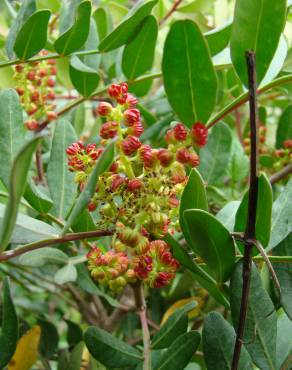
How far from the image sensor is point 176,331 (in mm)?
700

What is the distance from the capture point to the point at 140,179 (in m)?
0.55

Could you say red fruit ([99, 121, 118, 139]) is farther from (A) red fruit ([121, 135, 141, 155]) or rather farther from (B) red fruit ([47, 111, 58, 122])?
(B) red fruit ([47, 111, 58, 122])

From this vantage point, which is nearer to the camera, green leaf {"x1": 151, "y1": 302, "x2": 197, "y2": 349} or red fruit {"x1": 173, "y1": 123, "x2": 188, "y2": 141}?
red fruit {"x1": 173, "y1": 123, "x2": 188, "y2": 141}

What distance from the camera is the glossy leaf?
799 mm

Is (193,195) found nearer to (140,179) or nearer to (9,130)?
(140,179)

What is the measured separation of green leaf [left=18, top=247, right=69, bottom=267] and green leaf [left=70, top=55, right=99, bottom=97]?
0.29 meters

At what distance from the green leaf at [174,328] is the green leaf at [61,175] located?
0.20m

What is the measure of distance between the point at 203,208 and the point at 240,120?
85 cm

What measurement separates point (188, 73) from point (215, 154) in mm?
418

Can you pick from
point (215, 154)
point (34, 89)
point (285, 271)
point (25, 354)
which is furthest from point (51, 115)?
point (285, 271)

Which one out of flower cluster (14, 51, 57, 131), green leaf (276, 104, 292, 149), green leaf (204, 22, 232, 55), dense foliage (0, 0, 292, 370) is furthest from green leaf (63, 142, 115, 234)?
green leaf (276, 104, 292, 149)

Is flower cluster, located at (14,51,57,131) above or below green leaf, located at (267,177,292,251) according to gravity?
above

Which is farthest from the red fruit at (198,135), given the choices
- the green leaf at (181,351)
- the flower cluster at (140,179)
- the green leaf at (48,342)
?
the green leaf at (48,342)

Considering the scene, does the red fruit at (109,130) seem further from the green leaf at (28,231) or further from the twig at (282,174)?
the twig at (282,174)
